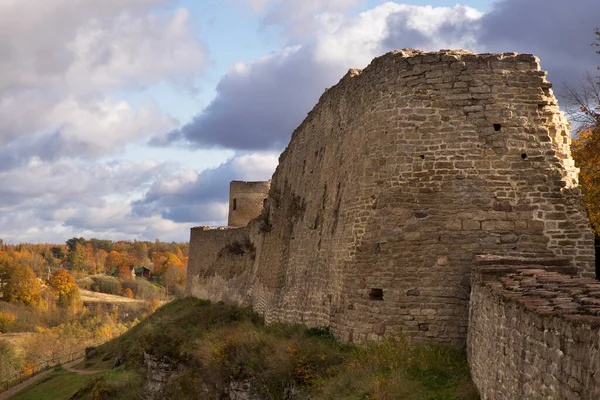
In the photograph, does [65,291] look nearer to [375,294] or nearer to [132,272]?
[132,272]

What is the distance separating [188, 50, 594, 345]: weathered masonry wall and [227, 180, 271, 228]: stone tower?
26315 millimetres

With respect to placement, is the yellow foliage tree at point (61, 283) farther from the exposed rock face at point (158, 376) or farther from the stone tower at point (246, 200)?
the exposed rock face at point (158, 376)

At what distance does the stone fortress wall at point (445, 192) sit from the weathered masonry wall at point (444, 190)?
19mm

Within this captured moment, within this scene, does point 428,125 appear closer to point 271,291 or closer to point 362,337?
point 362,337

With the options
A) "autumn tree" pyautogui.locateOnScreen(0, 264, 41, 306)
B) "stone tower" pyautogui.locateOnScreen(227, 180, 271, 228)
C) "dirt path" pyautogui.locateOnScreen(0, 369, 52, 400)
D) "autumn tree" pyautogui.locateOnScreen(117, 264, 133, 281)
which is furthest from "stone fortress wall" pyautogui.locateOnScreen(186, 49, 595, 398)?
"autumn tree" pyautogui.locateOnScreen(117, 264, 133, 281)

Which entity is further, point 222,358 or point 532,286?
point 222,358

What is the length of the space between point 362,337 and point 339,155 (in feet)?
15.9

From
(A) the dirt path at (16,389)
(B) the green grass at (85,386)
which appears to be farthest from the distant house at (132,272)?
(B) the green grass at (85,386)

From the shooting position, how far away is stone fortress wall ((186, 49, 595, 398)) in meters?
12.0

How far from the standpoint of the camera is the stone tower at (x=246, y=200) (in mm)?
40562

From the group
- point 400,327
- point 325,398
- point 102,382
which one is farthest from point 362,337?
point 102,382

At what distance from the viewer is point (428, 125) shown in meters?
12.8

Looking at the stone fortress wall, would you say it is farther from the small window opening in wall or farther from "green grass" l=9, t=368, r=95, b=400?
"green grass" l=9, t=368, r=95, b=400

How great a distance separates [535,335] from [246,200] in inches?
1369
